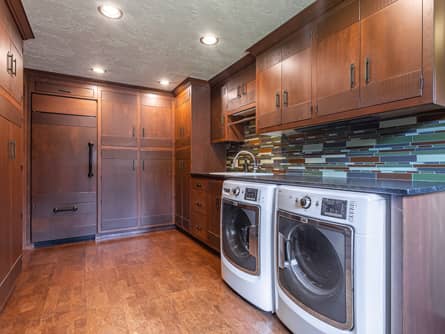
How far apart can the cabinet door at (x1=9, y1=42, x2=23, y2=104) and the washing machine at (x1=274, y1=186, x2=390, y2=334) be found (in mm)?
2241

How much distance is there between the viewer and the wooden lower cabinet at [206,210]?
9.13ft

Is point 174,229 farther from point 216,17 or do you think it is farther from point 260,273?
point 216,17

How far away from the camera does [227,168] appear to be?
12.3 feet

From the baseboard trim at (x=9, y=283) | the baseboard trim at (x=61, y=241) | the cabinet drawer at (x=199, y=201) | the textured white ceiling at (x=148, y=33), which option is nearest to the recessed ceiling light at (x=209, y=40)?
the textured white ceiling at (x=148, y=33)

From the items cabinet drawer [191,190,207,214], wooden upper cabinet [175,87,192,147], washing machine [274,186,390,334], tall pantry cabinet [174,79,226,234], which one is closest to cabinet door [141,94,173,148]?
wooden upper cabinet [175,87,192,147]

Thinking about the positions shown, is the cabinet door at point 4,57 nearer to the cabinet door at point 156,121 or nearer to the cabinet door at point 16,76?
the cabinet door at point 16,76

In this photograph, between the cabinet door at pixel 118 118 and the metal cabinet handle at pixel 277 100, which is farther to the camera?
the cabinet door at pixel 118 118

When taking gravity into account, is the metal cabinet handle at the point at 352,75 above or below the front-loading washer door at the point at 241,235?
above

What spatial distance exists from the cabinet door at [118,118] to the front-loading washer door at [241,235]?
7.30 ft

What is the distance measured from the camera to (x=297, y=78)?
2.09 metres

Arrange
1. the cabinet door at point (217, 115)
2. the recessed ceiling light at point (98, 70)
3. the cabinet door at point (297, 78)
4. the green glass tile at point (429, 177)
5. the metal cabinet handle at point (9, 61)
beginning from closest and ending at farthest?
the green glass tile at point (429, 177) < the metal cabinet handle at point (9, 61) < the cabinet door at point (297, 78) < the recessed ceiling light at point (98, 70) < the cabinet door at point (217, 115)

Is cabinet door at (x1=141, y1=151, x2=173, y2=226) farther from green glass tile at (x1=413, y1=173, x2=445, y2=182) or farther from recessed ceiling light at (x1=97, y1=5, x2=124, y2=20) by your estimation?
green glass tile at (x1=413, y1=173, x2=445, y2=182)

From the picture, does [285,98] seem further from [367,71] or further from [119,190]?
[119,190]

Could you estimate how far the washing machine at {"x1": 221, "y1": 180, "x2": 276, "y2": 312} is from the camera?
5.61ft
